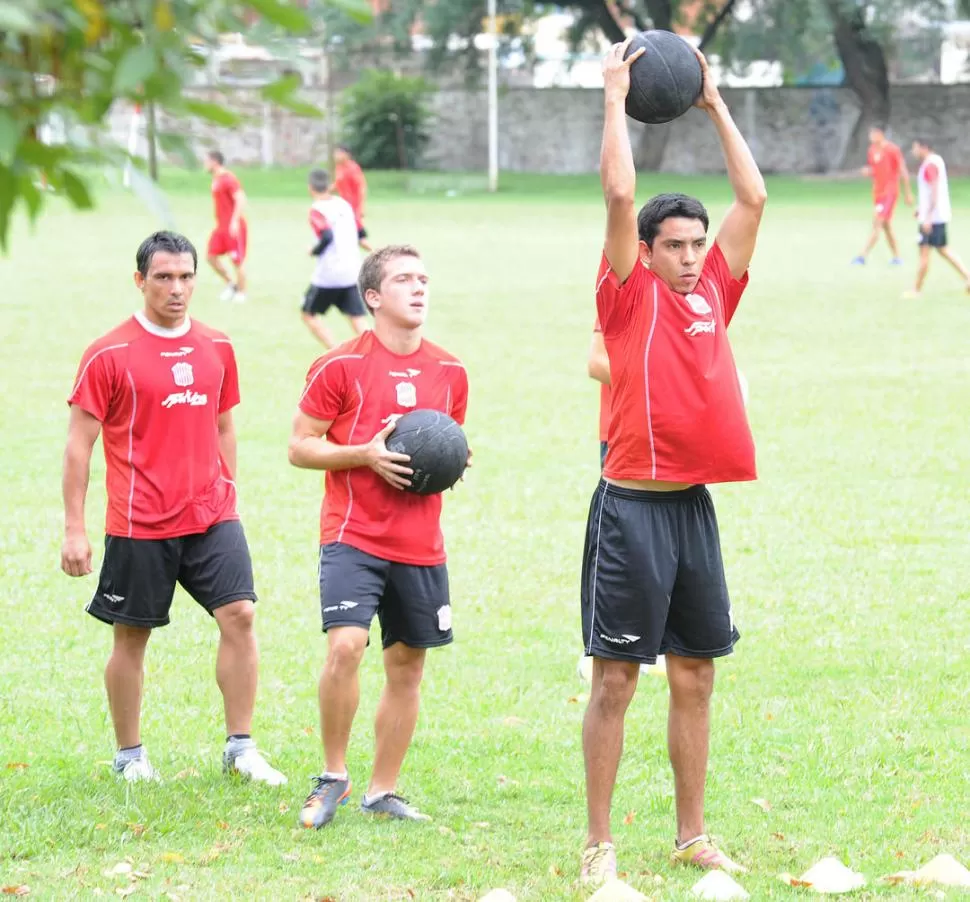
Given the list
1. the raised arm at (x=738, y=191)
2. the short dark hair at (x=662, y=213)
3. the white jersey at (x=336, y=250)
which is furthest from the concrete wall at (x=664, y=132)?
the short dark hair at (x=662, y=213)

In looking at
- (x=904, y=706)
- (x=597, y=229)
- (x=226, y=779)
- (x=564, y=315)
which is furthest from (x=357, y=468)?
(x=597, y=229)

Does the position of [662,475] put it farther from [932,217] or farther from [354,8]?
[932,217]

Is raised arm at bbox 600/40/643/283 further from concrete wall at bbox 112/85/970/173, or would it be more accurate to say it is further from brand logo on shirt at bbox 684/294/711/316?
concrete wall at bbox 112/85/970/173

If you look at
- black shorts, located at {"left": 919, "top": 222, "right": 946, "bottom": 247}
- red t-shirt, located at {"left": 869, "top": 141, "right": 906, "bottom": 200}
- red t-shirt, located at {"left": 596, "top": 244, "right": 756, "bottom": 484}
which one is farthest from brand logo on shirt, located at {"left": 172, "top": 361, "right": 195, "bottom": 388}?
red t-shirt, located at {"left": 869, "top": 141, "right": 906, "bottom": 200}

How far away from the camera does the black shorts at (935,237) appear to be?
2417 centimetres

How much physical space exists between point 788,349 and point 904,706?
40.4ft

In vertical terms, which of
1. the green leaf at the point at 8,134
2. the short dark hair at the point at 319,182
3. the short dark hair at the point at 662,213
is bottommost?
the short dark hair at the point at 319,182

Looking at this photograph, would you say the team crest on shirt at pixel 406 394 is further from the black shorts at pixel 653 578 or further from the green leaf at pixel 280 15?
the green leaf at pixel 280 15

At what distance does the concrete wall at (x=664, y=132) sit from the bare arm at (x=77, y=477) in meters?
53.1

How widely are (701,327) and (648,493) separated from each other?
588 mm

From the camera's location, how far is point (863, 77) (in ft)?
192

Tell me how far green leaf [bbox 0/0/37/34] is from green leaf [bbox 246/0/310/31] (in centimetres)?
34

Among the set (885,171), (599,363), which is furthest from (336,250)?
(885,171)

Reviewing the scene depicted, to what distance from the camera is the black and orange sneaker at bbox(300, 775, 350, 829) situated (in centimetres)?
620
